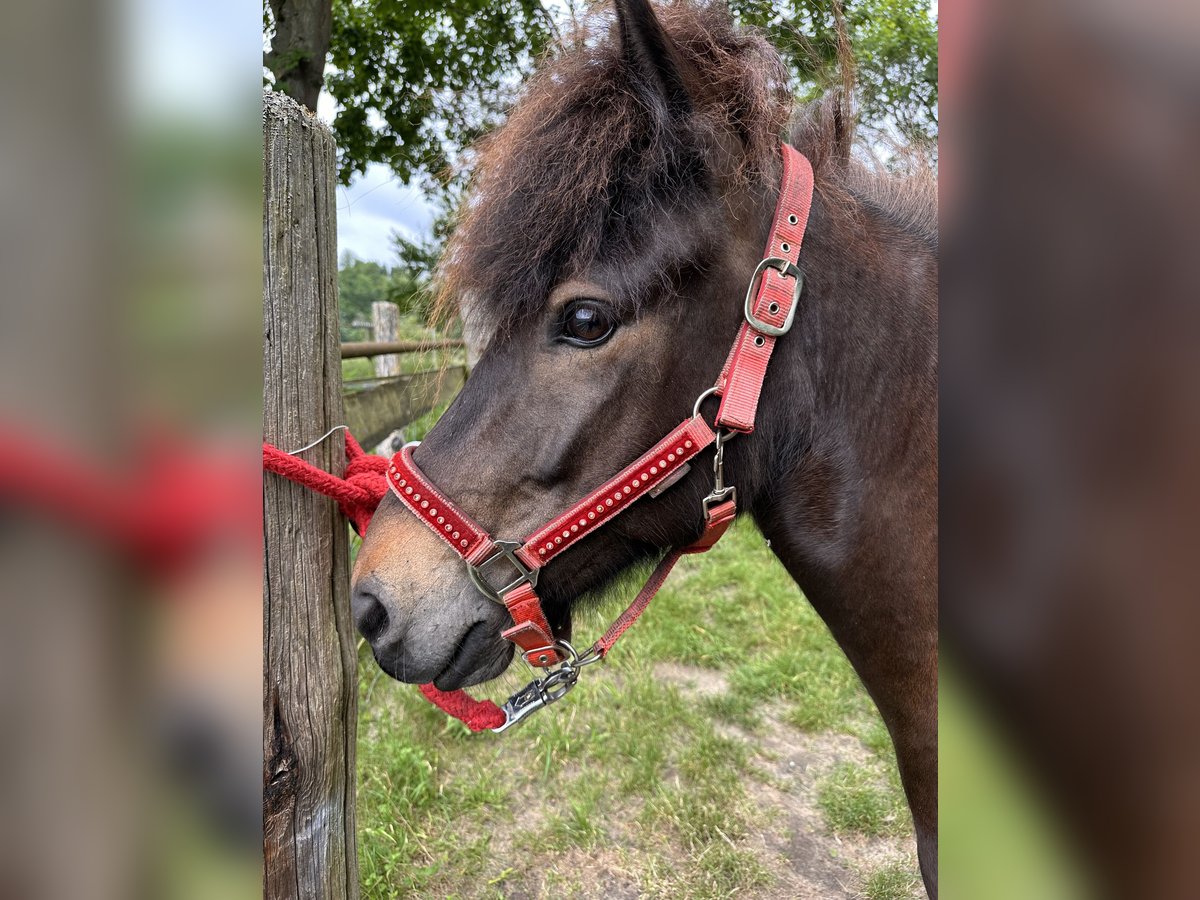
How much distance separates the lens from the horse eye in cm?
136

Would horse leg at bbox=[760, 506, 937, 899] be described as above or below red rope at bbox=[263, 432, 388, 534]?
below

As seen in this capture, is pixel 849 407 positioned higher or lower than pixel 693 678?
higher

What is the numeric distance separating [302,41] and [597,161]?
482 cm

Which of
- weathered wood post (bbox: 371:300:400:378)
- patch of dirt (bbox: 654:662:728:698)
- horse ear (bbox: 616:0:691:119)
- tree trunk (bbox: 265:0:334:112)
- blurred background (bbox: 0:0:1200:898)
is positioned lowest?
patch of dirt (bbox: 654:662:728:698)

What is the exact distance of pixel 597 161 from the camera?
53.5 inches

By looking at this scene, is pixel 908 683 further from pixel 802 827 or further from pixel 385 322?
pixel 385 322

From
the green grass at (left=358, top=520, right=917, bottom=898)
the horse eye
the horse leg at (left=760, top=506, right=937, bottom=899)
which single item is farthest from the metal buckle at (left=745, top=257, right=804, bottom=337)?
the green grass at (left=358, top=520, right=917, bottom=898)

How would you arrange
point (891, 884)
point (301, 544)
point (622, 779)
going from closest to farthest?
point (301, 544)
point (891, 884)
point (622, 779)

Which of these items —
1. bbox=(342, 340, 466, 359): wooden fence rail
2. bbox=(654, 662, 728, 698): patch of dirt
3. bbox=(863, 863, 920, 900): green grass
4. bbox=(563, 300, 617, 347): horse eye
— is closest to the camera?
bbox=(563, 300, 617, 347): horse eye

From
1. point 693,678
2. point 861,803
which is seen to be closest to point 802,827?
point 861,803

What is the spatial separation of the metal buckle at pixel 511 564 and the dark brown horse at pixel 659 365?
0.11ft

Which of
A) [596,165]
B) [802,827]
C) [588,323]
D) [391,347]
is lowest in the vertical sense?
[802,827]

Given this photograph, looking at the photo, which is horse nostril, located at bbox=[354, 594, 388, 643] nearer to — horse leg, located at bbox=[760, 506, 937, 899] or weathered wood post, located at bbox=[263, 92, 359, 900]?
weathered wood post, located at bbox=[263, 92, 359, 900]

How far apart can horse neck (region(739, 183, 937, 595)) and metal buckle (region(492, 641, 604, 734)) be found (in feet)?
1.75
